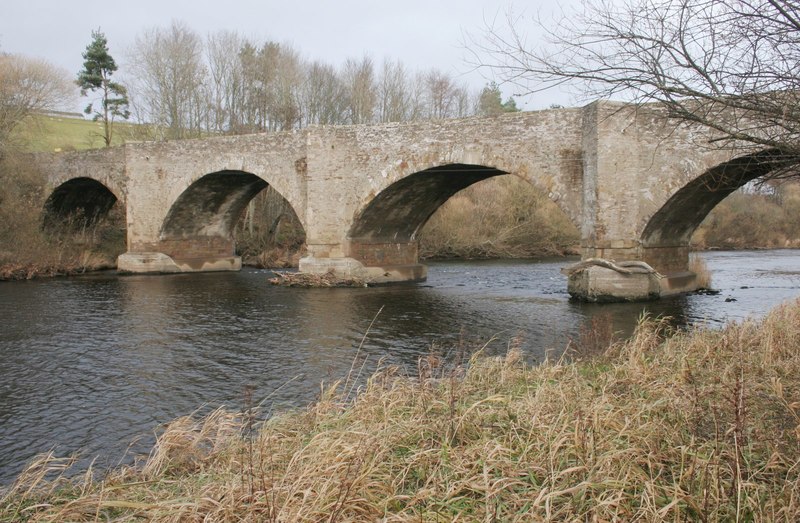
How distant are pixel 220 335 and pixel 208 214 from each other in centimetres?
1336

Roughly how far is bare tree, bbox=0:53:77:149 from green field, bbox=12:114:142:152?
98 cm

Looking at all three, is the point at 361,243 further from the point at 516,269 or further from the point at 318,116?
the point at 318,116

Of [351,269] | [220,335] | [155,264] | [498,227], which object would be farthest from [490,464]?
[498,227]

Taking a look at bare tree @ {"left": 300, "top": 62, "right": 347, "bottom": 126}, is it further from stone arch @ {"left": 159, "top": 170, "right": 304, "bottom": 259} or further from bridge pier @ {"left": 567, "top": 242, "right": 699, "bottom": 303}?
bridge pier @ {"left": 567, "top": 242, "right": 699, "bottom": 303}

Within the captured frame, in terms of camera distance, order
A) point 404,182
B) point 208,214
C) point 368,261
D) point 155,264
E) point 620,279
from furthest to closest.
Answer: point 208,214
point 155,264
point 368,261
point 404,182
point 620,279

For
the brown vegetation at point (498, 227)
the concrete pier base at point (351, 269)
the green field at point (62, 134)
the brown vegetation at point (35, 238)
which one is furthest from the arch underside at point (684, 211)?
the green field at point (62, 134)

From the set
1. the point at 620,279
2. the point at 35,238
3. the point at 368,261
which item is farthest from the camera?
the point at 35,238

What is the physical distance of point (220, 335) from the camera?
11086mm

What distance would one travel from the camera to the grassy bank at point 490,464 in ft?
9.91

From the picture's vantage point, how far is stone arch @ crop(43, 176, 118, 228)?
2548 cm

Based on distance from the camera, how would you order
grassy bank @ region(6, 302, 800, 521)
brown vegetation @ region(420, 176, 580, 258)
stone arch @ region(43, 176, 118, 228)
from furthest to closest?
brown vegetation @ region(420, 176, 580, 258) < stone arch @ region(43, 176, 118, 228) < grassy bank @ region(6, 302, 800, 521)

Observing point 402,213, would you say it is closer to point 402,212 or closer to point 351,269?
point 402,212

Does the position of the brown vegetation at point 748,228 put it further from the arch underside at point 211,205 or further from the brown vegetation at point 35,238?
the brown vegetation at point 35,238

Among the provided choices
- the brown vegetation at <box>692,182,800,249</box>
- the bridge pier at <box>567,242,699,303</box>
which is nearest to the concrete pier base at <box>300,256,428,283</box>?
the bridge pier at <box>567,242,699,303</box>
